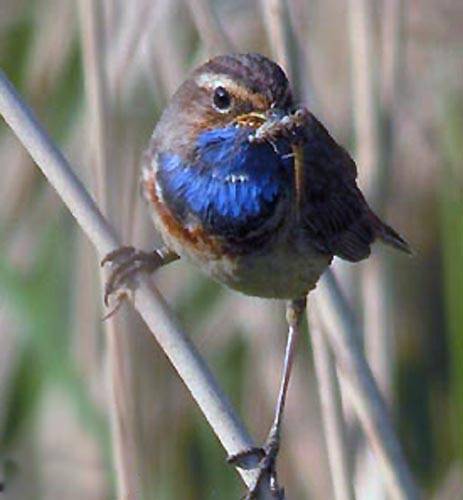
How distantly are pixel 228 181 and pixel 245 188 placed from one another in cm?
3

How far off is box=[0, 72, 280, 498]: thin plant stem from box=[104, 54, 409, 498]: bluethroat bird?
0.15m

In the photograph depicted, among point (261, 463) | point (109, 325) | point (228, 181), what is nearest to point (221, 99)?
point (228, 181)

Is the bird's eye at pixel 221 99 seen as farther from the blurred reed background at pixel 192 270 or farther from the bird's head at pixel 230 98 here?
the blurred reed background at pixel 192 270

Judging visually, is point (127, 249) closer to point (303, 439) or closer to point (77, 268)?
point (77, 268)

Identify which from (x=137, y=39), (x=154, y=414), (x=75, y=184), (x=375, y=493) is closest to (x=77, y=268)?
(x=154, y=414)

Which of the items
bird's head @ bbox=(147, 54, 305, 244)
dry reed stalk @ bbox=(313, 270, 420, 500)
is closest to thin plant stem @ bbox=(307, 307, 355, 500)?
dry reed stalk @ bbox=(313, 270, 420, 500)

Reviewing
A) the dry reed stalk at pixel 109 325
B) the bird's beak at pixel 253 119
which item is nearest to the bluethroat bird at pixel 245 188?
the bird's beak at pixel 253 119

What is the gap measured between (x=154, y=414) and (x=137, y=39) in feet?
3.11

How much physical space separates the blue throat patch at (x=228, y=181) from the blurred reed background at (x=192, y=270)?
145 mm

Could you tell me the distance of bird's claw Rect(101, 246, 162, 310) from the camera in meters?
3.16

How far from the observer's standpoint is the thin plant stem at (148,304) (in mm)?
2793

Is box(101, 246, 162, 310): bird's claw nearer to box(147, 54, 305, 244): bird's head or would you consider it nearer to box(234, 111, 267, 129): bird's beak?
box(147, 54, 305, 244): bird's head

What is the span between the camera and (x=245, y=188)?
3.18 m

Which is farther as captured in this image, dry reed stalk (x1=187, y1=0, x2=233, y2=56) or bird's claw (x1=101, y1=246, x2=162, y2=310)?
dry reed stalk (x1=187, y1=0, x2=233, y2=56)
